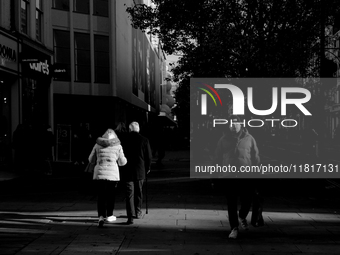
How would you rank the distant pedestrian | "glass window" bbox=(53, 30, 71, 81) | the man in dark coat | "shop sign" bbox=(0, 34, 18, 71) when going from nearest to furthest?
the man in dark coat, the distant pedestrian, "shop sign" bbox=(0, 34, 18, 71), "glass window" bbox=(53, 30, 71, 81)

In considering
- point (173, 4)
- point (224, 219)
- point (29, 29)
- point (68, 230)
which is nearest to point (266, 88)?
point (173, 4)

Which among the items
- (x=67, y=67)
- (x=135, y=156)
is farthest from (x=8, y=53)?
(x=135, y=156)

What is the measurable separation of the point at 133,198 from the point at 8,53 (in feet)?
39.4

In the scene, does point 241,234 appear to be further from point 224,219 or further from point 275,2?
point 275,2

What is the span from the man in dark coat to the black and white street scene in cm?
2

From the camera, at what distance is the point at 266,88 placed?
23.7 metres

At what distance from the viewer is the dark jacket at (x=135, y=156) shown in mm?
9570

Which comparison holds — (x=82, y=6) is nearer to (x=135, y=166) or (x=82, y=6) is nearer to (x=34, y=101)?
(x=34, y=101)

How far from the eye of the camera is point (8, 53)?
798 inches

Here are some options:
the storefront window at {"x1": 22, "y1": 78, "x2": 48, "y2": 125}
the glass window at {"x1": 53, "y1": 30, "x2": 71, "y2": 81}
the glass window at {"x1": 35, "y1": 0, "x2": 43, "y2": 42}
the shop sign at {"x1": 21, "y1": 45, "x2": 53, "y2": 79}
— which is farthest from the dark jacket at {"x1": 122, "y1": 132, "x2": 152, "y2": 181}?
the glass window at {"x1": 53, "y1": 30, "x2": 71, "y2": 81}

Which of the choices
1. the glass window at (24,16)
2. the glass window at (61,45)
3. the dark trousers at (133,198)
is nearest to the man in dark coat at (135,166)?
the dark trousers at (133,198)

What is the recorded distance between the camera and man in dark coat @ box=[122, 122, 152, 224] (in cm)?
952

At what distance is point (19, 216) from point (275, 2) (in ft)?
48.9

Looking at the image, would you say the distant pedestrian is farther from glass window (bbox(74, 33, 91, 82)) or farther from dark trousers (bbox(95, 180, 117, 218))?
glass window (bbox(74, 33, 91, 82))
